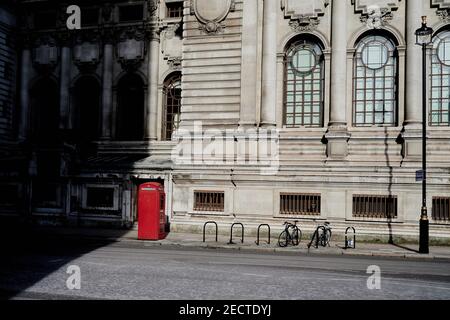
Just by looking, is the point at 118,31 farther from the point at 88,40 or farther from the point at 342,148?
the point at 342,148

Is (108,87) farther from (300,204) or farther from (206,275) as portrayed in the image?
(206,275)

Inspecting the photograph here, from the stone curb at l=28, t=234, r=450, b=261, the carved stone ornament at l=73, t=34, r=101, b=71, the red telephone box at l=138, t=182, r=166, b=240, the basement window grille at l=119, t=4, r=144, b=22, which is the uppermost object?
the basement window grille at l=119, t=4, r=144, b=22

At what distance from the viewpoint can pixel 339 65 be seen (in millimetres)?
26281

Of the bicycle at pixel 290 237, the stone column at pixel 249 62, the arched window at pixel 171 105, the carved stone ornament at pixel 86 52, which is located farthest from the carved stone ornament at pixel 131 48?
the bicycle at pixel 290 237

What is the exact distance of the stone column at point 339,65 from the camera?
26.2 metres

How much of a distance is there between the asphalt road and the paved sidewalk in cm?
133

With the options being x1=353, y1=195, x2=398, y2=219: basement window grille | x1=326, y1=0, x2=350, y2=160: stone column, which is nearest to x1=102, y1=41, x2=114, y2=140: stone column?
x1=326, y1=0, x2=350, y2=160: stone column

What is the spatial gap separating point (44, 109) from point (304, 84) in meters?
17.5

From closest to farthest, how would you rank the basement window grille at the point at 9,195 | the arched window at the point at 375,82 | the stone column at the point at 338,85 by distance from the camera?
the stone column at the point at 338,85, the arched window at the point at 375,82, the basement window grille at the point at 9,195

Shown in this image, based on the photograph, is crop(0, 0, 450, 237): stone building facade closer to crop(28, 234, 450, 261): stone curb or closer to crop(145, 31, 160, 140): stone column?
crop(145, 31, 160, 140): stone column

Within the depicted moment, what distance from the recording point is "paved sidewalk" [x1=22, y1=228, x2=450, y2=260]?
19.1 metres

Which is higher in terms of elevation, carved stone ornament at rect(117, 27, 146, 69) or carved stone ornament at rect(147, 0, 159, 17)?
carved stone ornament at rect(147, 0, 159, 17)

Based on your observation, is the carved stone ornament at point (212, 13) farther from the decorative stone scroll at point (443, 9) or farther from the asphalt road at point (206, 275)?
the asphalt road at point (206, 275)

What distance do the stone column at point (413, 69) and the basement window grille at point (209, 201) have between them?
31.5 feet
